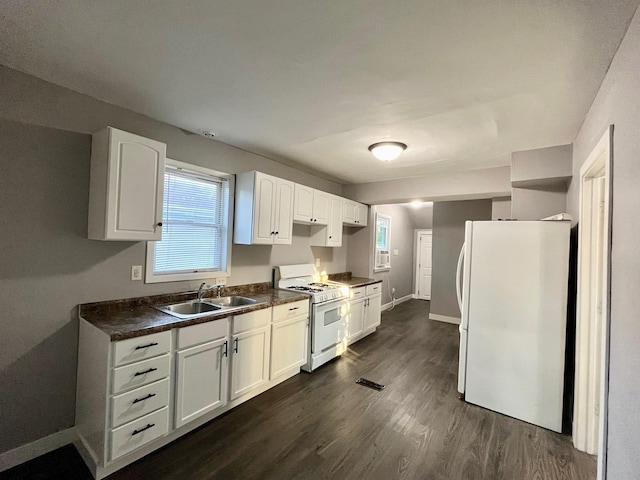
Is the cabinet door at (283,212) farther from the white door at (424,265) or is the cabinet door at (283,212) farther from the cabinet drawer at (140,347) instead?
the white door at (424,265)

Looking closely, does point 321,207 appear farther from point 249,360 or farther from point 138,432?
point 138,432

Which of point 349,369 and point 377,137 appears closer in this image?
point 377,137

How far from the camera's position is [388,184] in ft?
14.8

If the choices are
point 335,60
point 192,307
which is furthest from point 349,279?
point 335,60

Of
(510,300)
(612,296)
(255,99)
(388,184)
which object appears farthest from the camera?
(388,184)

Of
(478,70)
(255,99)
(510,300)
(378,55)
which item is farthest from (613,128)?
(255,99)

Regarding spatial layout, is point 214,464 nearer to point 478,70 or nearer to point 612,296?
point 612,296

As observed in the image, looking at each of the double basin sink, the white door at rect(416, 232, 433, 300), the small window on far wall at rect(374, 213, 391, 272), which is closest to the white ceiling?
the double basin sink

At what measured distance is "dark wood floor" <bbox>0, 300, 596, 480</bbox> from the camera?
1856 millimetres

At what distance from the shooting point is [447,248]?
5.61 meters

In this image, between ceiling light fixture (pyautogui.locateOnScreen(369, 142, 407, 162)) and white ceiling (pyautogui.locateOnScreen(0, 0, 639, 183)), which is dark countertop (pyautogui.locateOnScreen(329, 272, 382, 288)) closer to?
ceiling light fixture (pyautogui.locateOnScreen(369, 142, 407, 162))

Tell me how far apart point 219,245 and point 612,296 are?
308 centimetres

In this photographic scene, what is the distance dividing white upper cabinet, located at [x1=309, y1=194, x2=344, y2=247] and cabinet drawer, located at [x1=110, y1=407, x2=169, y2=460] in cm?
275

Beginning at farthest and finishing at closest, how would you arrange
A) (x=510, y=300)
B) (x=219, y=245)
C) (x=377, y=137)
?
(x=219, y=245) → (x=377, y=137) → (x=510, y=300)
